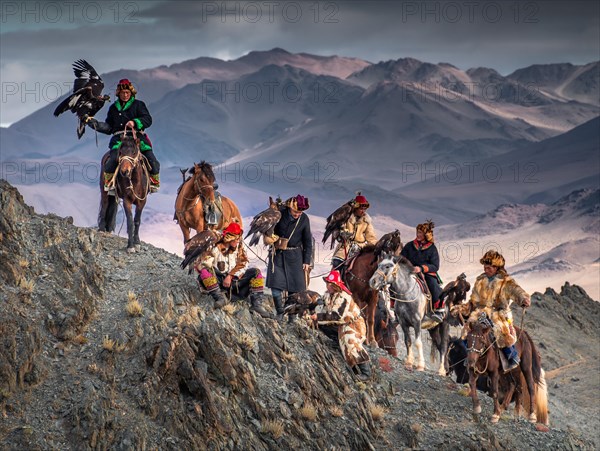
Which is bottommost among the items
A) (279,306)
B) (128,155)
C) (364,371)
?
(364,371)

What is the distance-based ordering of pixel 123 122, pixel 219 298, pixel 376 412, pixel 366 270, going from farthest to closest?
pixel 123 122, pixel 366 270, pixel 376 412, pixel 219 298

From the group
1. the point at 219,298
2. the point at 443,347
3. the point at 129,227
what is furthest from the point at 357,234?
the point at 129,227

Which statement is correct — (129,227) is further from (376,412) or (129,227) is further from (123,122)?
(376,412)

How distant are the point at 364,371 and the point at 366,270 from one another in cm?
210

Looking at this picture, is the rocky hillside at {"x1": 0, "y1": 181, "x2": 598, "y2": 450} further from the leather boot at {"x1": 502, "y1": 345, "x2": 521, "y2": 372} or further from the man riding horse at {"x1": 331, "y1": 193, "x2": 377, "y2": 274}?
the man riding horse at {"x1": 331, "y1": 193, "x2": 377, "y2": 274}

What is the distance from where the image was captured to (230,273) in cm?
2009

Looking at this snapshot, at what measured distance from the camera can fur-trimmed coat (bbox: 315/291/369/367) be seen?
820 inches

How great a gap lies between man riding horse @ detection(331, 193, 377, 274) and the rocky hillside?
2349 mm

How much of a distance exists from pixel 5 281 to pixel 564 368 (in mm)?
32223

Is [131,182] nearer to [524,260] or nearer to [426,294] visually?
[426,294]

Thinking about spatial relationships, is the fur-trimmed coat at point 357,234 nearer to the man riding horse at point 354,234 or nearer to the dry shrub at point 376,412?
the man riding horse at point 354,234

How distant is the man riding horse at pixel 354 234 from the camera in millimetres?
23438

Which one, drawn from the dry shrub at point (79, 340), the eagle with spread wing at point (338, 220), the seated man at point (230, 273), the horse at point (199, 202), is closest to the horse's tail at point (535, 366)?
the eagle with spread wing at point (338, 220)

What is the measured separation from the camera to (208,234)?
1984 cm
